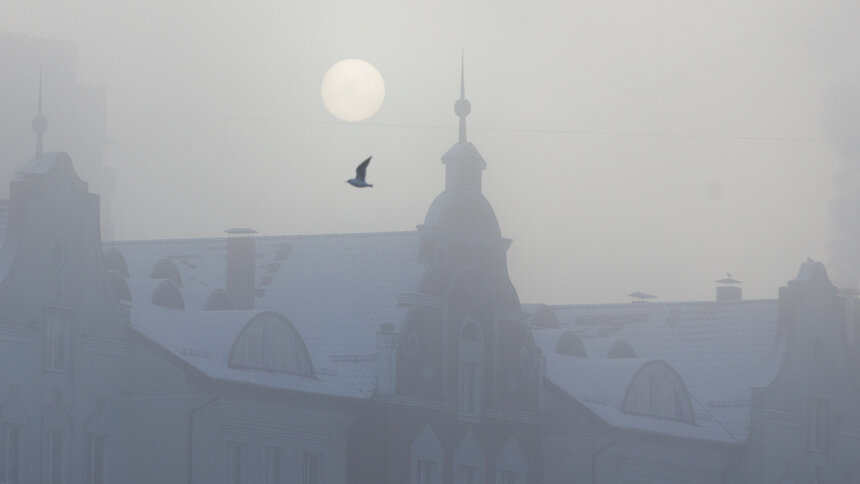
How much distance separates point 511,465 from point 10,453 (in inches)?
772

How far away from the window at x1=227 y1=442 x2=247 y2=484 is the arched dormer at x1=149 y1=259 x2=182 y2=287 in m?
6.62

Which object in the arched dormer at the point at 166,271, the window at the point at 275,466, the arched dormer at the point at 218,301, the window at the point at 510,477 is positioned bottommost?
the window at the point at 510,477

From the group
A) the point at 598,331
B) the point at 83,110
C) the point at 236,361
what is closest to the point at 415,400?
the point at 236,361

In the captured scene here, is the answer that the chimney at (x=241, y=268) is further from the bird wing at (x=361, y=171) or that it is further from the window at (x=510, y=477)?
the bird wing at (x=361, y=171)

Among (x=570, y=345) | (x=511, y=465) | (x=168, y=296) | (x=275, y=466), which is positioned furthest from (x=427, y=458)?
(x=570, y=345)

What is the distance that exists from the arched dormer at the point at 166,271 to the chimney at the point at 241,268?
2544mm

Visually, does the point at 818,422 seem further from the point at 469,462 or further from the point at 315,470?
the point at 315,470

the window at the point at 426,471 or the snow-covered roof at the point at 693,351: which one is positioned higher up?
the snow-covered roof at the point at 693,351

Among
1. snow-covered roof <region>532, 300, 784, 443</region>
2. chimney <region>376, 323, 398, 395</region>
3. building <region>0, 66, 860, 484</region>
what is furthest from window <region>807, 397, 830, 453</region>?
chimney <region>376, 323, 398, 395</region>

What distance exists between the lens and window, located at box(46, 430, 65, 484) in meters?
47.2

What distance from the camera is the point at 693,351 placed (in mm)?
71938

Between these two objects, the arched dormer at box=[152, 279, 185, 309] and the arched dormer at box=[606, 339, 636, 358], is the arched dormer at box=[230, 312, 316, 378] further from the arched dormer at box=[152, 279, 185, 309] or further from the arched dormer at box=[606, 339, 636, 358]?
the arched dormer at box=[606, 339, 636, 358]

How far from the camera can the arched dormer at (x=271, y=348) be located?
51406 millimetres

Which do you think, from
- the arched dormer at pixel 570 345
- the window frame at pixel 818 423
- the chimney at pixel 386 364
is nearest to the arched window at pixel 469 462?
the chimney at pixel 386 364
